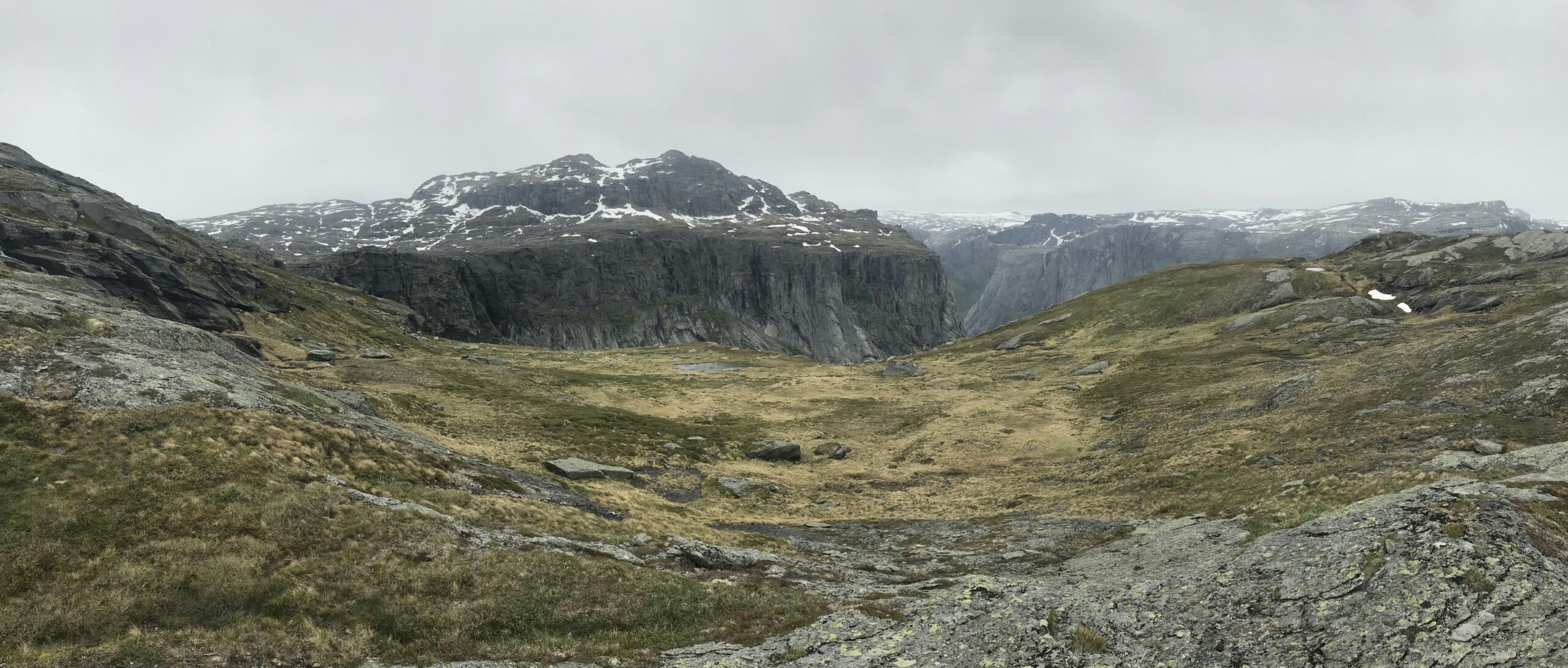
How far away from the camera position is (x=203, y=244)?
140500 mm

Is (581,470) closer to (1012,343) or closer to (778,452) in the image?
(778,452)

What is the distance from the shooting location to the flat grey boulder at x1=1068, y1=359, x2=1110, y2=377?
85.9m

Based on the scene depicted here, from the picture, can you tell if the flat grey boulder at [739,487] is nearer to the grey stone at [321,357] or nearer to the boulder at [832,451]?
the boulder at [832,451]

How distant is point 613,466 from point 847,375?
62.8 m

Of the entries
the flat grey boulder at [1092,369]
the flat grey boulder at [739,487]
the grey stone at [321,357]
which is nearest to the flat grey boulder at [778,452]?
the flat grey boulder at [739,487]

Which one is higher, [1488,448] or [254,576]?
[254,576]

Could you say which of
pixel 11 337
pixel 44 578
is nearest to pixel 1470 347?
pixel 44 578

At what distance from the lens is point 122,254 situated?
3834 inches

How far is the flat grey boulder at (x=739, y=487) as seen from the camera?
150 ft

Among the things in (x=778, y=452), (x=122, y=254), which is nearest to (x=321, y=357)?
(x=122, y=254)

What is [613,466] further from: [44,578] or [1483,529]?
[1483,529]

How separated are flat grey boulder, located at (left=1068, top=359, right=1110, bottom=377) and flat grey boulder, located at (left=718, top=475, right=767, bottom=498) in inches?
2328

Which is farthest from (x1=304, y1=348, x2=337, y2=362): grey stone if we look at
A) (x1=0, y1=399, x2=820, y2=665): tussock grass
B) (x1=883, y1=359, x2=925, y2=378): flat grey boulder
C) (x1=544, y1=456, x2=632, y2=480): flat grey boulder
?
(x1=883, y1=359, x2=925, y2=378): flat grey boulder

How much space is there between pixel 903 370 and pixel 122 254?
424 ft
